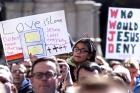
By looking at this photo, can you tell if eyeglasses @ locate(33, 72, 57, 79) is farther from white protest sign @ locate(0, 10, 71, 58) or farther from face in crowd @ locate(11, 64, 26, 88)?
white protest sign @ locate(0, 10, 71, 58)

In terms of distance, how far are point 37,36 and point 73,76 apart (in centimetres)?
131

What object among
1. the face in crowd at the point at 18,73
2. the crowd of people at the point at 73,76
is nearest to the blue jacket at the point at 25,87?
the crowd of people at the point at 73,76

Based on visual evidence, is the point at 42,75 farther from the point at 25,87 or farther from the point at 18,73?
the point at 18,73

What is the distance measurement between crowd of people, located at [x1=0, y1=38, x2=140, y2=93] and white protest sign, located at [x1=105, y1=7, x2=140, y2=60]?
2.43 meters

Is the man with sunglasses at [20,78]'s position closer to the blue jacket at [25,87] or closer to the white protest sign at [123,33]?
the blue jacket at [25,87]

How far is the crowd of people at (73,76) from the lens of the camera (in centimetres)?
276

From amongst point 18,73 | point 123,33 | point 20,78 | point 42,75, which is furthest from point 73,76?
point 123,33

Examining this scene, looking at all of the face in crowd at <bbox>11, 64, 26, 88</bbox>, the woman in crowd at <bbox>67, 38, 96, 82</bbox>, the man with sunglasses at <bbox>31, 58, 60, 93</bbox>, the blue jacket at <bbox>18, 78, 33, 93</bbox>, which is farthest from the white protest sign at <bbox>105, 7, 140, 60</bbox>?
the man with sunglasses at <bbox>31, 58, 60, 93</bbox>

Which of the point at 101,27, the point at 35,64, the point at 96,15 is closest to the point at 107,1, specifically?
the point at 101,27

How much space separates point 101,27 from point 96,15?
14.8 ft

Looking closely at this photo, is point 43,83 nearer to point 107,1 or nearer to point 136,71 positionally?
point 136,71

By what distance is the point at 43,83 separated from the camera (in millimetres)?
4609

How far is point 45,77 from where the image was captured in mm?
4633

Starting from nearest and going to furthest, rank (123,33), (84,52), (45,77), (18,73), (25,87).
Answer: (45,77), (84,52), (25,87), (18,73), (123,33)
